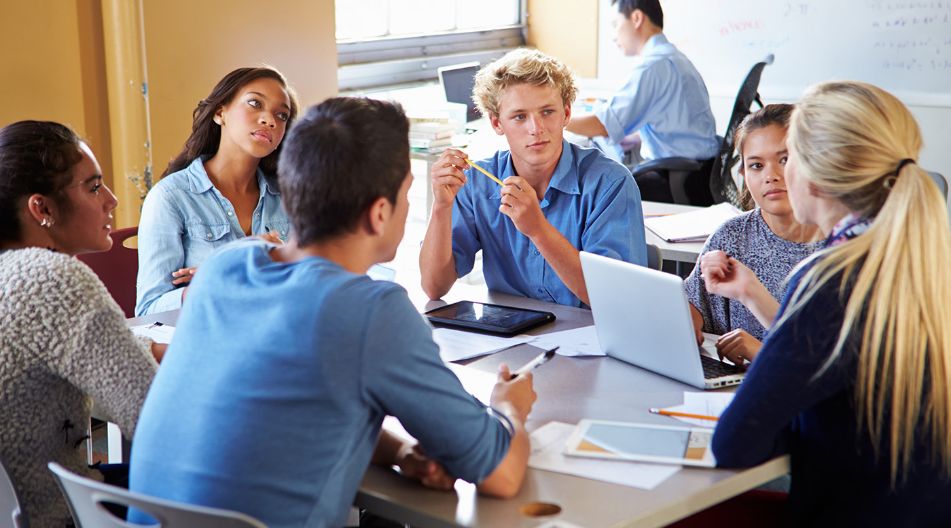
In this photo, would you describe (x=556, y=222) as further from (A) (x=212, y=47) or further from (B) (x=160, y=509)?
(A) (x=212, y=47)

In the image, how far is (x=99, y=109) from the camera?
3.61 m

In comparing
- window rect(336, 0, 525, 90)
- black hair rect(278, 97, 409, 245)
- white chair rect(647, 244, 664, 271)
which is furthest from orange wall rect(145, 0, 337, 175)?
black hair rect(278, 97, 409, 245)

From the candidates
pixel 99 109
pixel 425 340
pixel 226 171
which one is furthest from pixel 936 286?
pixel 99 109

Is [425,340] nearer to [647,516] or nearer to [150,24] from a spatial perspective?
[647,516]

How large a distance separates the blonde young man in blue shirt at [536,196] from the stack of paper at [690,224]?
2.37 feet

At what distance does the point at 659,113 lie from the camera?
5.07 m

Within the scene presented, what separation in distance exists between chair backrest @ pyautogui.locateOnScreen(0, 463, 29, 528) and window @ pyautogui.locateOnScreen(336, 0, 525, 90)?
413 centimetres

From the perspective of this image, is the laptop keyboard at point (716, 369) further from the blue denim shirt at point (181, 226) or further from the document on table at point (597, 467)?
the blue denim shirt at point (181, 226)

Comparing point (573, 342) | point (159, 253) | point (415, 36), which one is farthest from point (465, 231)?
point (415, 36)

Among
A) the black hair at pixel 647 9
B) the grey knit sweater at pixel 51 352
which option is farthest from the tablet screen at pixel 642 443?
the black hair at pixel 647 9

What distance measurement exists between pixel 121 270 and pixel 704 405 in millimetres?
1677

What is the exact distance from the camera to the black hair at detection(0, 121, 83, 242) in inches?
71.9

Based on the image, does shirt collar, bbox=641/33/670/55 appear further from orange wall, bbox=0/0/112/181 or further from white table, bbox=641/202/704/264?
orange wall, bbox=0/0/112/181

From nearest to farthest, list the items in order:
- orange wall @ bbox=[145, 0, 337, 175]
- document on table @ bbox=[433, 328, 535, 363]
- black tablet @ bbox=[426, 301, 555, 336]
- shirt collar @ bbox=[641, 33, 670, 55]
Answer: document on table @ bbox=[433, 328, 535, 363]
black tablet @ bbox=[426, 301, 555, 336]
orange wall @ bbox=[145, 0, 337, 175]
shirt collar @ bbox=[641, 33, 670, 55]
